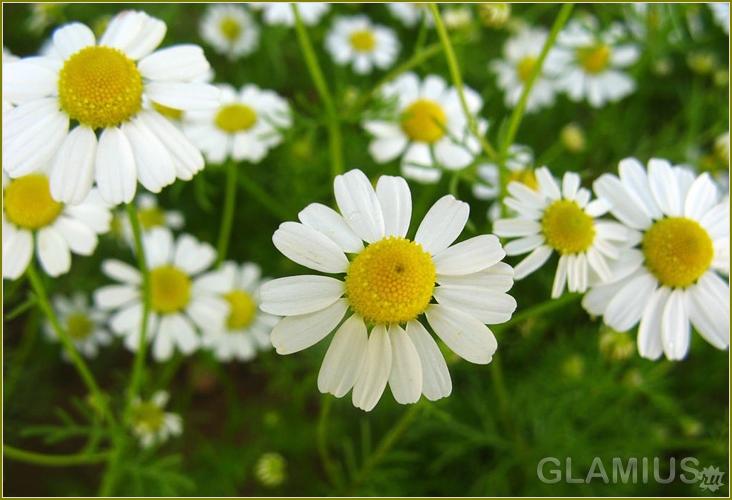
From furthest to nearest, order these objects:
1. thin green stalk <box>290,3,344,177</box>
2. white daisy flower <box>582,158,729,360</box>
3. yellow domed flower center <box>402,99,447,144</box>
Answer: yellow domed flower center <box>402,99,447,144</box>, thin green stalk <box>290,3,344,177</box>, white daisy flower <box>582,158,729,360</box>

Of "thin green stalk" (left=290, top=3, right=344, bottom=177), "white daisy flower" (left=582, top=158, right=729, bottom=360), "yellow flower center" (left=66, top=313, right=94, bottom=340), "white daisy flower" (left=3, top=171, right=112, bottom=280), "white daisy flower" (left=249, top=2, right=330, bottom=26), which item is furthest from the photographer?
"white daisy flower" (left=249, top=2, right=330, bottom=26)

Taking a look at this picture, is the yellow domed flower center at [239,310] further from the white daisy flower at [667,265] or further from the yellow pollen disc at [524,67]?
the yellow pollen disc at [524,67]

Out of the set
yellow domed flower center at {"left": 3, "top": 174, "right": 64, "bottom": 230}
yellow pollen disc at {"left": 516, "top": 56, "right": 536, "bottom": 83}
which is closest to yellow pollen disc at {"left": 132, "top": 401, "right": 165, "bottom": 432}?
yellow domed flower center at {"left": 3, "top": 174, "right": 64, "bottom": 230}

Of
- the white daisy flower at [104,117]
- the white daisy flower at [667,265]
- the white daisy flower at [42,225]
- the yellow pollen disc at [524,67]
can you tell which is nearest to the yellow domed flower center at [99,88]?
the white daisy flower at [104,117]

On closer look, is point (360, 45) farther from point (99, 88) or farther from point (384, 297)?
point (384, 297)

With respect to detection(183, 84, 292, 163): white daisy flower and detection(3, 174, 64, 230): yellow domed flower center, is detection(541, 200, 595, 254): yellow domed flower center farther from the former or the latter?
detection(3, 174, 64, 230): yellow domed flower center
